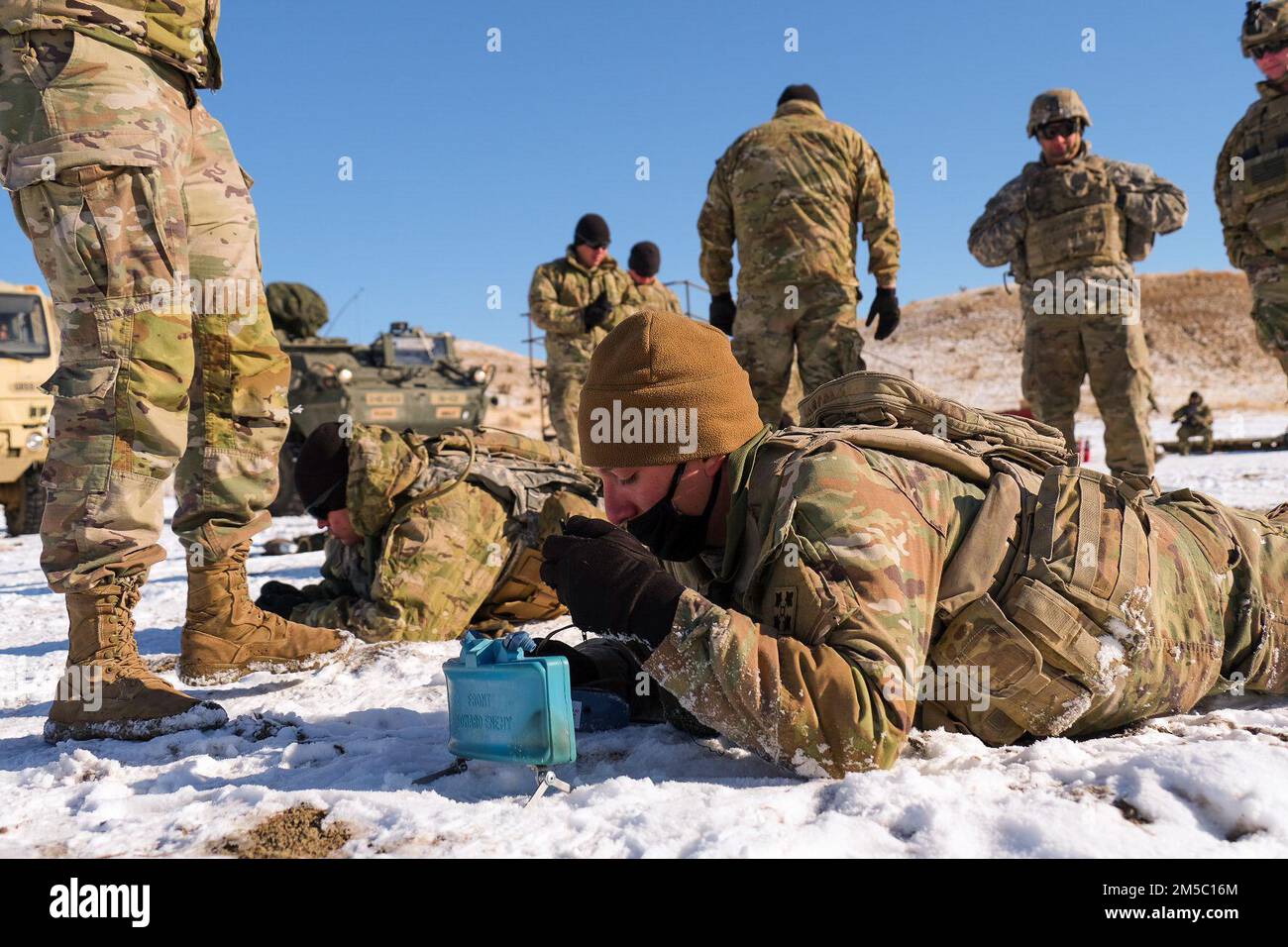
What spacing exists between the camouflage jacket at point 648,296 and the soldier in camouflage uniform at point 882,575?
654 cm

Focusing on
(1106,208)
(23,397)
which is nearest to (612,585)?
(1106,208)

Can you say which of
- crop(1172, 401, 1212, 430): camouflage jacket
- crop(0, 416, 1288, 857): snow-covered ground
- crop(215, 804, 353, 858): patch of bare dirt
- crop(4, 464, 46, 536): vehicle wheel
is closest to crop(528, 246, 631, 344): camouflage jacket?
crop(4, 464, 46, 536): vehicle wheel

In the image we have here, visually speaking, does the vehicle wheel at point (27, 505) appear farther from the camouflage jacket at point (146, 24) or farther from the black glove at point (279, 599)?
the camouflage jacket at point (146, 24)

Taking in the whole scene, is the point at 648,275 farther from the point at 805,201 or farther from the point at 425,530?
the point at 425,530

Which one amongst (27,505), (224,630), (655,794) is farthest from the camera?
(27,505)

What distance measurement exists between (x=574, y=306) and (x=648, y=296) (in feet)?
2.56

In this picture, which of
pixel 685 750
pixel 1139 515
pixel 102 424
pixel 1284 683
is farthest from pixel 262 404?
pixel 1284 683

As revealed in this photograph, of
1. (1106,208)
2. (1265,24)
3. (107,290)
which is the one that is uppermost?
(1265,24)

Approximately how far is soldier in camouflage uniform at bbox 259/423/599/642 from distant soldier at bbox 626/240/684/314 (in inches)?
207

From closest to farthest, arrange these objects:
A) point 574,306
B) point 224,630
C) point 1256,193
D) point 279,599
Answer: point 224,630 < point 279,599 < point 1256,193 < point 574,306

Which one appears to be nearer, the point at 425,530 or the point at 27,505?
the point at 425,530

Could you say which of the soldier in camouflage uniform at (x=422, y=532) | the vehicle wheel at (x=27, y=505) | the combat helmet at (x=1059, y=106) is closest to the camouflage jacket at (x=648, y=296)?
the combat helmet at (x=1059, y=106)

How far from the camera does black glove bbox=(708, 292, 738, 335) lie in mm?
5781

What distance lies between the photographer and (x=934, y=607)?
6.07 feet
